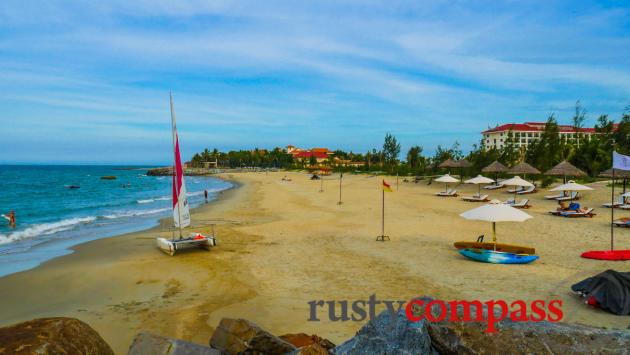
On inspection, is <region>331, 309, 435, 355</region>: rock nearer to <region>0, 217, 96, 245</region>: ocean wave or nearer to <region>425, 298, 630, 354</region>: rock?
<region>425, 298, 630, 354</region>: rock

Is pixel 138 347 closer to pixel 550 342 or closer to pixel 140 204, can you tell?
pixel 550 342

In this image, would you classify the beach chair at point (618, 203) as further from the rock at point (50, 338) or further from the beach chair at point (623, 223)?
the rock at point (50, 338)

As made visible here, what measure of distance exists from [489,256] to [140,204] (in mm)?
31766

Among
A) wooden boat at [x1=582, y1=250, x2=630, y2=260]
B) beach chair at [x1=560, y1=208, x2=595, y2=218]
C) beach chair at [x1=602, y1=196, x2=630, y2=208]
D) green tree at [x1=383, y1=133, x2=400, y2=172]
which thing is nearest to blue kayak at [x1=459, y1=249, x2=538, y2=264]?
wooden boat at [x1=582, y1=250, x2=630, y2=260]

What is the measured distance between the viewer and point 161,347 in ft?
16.6

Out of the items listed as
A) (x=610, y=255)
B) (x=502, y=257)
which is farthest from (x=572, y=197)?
(x=502, y=257)

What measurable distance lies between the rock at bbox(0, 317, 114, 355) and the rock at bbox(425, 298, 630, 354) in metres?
3.75

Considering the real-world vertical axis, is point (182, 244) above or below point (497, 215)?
below

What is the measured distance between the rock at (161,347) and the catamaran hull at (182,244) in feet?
32.0

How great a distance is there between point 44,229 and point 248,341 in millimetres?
22456

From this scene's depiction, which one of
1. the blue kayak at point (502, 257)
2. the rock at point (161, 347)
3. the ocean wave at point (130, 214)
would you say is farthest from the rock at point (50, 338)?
the ocean wave at point (130, 214)

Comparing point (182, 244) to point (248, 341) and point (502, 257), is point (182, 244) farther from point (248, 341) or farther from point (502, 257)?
point (502, 257)

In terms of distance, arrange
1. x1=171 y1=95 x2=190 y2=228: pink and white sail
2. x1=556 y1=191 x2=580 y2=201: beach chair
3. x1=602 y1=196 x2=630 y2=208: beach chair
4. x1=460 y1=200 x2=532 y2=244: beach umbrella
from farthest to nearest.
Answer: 1. x1=556 y1=191 x2=580 y2=201: beach chair
2. x1=602 y1=196 x2=630 y2=208: beach chair
3. x1=171 y1=95 x2=190 y2=228: pink and white sail
4. x1=460 y1=200 x2=532 y2=244: beach umbrella

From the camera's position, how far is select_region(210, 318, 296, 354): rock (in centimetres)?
550
